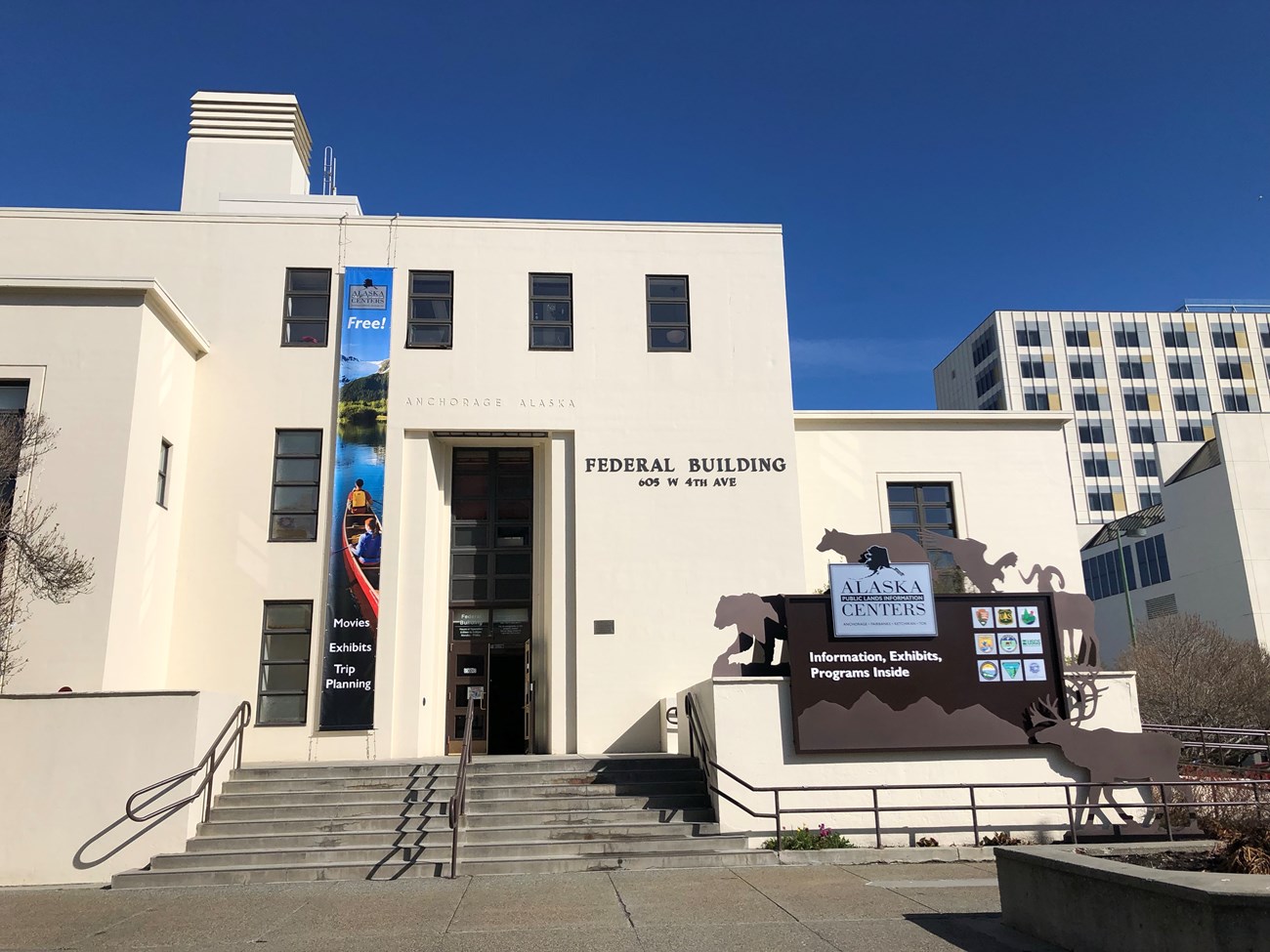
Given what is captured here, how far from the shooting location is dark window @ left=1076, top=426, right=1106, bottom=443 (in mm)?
80312

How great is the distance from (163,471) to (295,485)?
2373mm

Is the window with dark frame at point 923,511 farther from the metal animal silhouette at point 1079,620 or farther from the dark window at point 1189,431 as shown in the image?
the dark window at point 1189,431

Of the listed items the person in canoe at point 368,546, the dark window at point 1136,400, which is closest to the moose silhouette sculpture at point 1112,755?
the person in canoe at point 368,546

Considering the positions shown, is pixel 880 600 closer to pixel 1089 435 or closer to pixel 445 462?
pixel 445 462

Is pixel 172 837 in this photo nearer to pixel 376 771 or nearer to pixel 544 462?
pixel 376 771

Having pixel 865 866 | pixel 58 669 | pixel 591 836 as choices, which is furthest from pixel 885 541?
pixel 58 669

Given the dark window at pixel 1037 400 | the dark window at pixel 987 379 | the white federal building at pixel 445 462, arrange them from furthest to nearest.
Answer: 1. the dark window at pixel 987 379
2. the dark window at pixel 1037 400
3. the white federal building at pixel 445 462

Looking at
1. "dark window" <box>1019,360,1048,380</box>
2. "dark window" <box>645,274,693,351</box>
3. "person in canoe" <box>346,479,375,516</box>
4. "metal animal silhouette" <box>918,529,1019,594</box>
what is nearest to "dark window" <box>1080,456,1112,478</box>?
"dark window" <box>1019,360,1048,380</box>

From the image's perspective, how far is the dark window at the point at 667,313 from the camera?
21250 millimetres

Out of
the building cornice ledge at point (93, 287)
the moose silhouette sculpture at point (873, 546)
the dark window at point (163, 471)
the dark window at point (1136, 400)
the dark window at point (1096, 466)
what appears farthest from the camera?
the dark window at point (1136, 400)

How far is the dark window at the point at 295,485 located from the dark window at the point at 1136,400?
7849 centimetres

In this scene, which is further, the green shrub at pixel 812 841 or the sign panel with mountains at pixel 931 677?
the sign panel with mountains at pixel 931 677

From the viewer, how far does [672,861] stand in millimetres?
12461

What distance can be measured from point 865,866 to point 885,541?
5.47m
